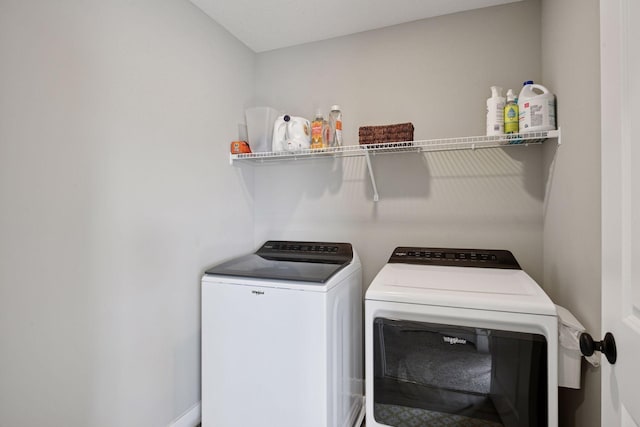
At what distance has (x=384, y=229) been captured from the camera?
2080 millimetres

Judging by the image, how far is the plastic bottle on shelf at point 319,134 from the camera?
1.97 metres

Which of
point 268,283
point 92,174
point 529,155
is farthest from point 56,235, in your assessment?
point 529,155

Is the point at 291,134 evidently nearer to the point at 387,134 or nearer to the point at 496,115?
the point at 387,134

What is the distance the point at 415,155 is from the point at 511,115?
0.58 metres

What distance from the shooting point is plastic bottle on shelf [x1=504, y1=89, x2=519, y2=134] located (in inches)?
62.0

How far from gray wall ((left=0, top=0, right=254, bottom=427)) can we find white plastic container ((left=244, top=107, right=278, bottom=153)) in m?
0.28

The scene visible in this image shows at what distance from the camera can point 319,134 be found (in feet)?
6.47

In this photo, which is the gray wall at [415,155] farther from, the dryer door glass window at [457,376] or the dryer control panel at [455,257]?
the dryer door glass window at [457,376]

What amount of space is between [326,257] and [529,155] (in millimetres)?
1350

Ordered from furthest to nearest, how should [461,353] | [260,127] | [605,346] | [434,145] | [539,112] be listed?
[260,127] → [434,145] → [539,112] → [461,353] → [605,346]

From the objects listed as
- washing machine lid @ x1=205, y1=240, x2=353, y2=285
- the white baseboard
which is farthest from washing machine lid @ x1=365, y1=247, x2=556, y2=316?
the white baseboard

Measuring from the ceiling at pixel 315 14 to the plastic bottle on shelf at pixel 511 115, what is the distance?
71cm

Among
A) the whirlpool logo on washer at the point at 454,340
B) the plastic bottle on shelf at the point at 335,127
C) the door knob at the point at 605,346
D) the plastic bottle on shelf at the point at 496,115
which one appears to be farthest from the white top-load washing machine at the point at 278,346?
the plastic bottle on shelf at the point at 496,115

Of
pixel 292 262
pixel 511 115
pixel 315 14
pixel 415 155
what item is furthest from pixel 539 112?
pixel 292 262
